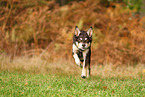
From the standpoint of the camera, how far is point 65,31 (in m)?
12.1

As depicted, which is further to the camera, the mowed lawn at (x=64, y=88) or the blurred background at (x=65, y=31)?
the blurred background at (x=65, y=31)

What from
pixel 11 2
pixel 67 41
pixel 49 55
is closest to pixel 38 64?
pixel 49 55

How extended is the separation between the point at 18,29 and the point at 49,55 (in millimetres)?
2918

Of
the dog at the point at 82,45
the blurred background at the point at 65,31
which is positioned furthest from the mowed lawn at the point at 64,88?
the blurred background at the point at 65,31

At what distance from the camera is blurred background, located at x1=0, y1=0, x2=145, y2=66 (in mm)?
11484

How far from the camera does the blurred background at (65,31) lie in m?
11.5

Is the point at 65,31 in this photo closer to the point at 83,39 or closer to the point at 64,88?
the point at 83,39

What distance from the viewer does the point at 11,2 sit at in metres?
12.0

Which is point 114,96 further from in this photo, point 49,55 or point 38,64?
point 49,55

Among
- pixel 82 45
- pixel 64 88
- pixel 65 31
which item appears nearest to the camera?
pixel 82 45

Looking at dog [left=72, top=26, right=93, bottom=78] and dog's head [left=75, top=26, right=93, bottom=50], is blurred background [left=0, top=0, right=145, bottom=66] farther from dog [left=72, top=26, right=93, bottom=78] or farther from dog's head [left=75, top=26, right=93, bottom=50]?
dog's head [left=75, top=26, right=93, bottom=50]

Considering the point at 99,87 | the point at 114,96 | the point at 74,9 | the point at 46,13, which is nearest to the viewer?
the point at 114,96

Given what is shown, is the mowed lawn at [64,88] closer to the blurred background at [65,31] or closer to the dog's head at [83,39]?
the dog's head at [83,39]

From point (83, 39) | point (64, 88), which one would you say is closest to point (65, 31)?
point (83, 39)
